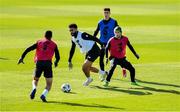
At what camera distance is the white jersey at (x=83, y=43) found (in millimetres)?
18494

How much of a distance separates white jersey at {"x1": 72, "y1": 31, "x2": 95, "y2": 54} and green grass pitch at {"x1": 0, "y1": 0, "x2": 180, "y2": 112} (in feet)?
4.09

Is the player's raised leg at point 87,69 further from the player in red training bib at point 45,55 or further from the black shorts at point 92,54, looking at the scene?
the player in red training bib at point 45,55

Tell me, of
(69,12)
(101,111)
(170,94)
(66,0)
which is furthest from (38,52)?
(66,0)

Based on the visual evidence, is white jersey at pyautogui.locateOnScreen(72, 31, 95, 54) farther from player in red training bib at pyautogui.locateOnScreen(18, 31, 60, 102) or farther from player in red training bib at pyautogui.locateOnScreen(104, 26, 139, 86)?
player in red training bib at pyautogui.locateOnScreen(18, 31, 60, 102)

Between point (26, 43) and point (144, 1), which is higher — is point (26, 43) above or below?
below

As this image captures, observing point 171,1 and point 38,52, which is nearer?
point 38,52

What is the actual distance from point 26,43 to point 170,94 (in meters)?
13.7

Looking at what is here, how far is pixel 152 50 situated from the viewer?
1080 inches

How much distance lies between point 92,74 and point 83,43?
299 centimetres

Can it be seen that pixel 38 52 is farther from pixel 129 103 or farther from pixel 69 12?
pixel 69 12

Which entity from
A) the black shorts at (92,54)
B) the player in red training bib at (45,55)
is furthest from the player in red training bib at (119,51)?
the player in red training bib at (45,55)

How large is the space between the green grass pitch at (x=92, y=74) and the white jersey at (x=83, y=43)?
4.09 feet

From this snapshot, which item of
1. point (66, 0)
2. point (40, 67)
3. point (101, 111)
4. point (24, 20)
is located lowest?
point (101, 111)

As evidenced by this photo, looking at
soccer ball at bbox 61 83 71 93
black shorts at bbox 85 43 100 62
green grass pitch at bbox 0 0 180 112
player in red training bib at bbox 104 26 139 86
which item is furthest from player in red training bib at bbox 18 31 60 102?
player in red training bib at bbox 104 26 139 86
